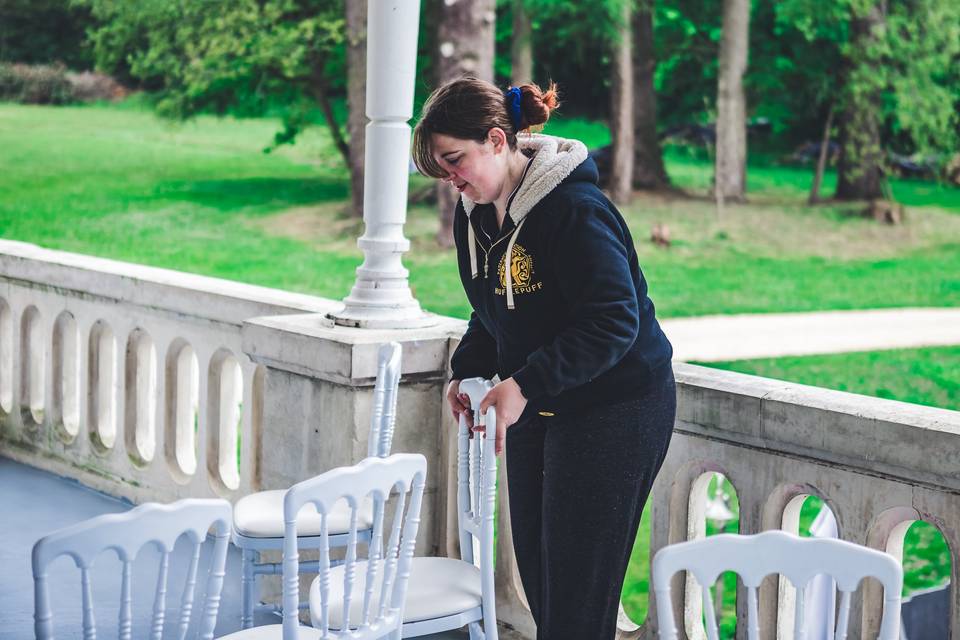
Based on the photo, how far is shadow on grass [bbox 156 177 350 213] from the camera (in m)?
23.5

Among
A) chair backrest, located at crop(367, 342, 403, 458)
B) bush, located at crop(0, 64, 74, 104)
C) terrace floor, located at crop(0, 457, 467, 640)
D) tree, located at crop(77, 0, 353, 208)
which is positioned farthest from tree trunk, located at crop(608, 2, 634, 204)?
chair backrest, located at crop(367, 342, 403, 458)

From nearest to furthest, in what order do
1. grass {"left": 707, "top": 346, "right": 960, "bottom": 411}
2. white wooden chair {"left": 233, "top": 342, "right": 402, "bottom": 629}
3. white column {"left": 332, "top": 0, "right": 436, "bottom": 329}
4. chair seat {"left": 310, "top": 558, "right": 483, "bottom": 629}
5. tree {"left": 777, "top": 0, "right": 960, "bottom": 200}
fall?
chair seat {"left": 310, "top": 558, "right": 483, "bottom": 629}, white wooden chair {"left": 233, "top": 342, "right": 402, "bottom": 629}, white column {"left": 332, "top": 0, "right": 436, "bottom": 329}, grass {"left": 707, "top": 346, "right": 960, "bottom": 411}, tree {"left": 777, "top": 0, "right": 960, "bottom": 200}

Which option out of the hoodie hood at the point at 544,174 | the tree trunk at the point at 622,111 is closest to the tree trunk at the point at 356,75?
the tree trunk at the point at 622,111

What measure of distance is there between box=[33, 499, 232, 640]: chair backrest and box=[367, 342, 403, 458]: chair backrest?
50.3 inches

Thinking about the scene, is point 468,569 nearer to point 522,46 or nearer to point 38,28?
point 522,46

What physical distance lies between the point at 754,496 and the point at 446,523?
3.96 feet

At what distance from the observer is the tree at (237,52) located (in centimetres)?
2005

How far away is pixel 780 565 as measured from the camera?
207 cm

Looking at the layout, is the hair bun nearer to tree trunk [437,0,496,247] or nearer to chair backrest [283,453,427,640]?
chair backrest [283,453,427,640]

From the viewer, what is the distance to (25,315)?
564 cm

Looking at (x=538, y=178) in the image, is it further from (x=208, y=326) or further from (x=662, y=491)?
(x=208, y=326)

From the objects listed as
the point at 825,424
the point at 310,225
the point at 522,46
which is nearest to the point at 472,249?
the point at 825,424

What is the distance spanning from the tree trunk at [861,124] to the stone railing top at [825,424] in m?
20.2

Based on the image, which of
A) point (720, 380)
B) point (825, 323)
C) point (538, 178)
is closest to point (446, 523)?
point (720, 380)
